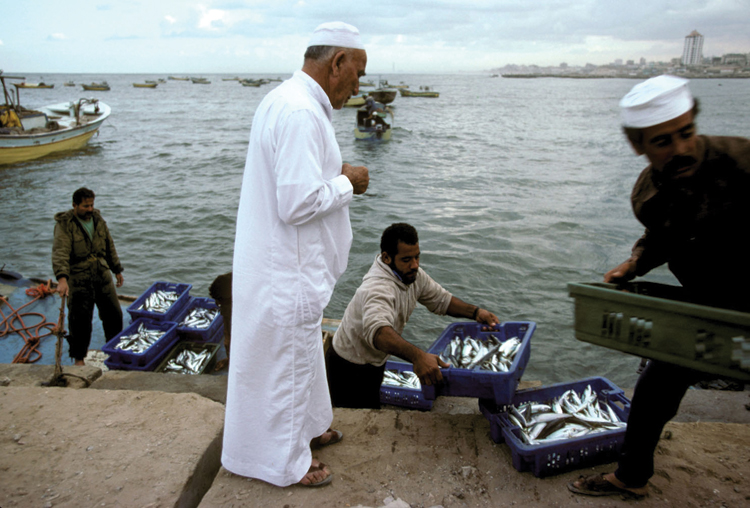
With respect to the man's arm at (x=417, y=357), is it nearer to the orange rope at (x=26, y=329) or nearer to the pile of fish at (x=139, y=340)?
Answer: the pile of fish at (x=139, y=340)

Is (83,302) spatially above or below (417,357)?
below

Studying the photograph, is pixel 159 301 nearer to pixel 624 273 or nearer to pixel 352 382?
pixel 352 382

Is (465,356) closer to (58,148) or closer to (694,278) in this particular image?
(694,278)

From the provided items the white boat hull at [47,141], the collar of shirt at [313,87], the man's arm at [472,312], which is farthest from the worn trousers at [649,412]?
the white boat hull at [47,141]

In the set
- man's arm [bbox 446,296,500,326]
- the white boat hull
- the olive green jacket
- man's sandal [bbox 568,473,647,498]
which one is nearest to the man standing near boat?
the olive green jacket

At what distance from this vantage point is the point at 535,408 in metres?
3.26

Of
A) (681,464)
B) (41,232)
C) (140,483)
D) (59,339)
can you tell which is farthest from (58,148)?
(681,464)

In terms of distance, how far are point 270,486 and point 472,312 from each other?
6.53 feet

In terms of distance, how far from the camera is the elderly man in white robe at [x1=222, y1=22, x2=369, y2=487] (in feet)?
7.02

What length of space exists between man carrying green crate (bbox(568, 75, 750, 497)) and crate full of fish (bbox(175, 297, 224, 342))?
182 inches

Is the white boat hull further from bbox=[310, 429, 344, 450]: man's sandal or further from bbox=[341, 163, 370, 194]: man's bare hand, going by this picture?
bbox=[341, 163, 370, 194]: man's bare hand

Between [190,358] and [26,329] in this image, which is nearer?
[190,358]

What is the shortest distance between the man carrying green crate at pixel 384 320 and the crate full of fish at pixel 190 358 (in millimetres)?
2044

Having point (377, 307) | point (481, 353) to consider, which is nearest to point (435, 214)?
point (481, 353)
